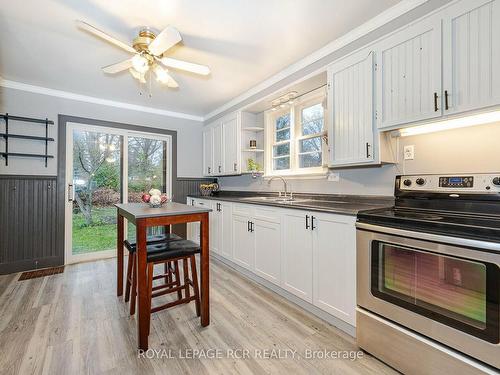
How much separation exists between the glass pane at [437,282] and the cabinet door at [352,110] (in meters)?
0.84

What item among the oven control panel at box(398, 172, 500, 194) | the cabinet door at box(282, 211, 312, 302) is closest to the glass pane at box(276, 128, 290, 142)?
the cabinet door at box(282, 211, 312, 302)

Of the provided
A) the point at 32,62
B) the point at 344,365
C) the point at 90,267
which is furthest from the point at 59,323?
the point at 32,62

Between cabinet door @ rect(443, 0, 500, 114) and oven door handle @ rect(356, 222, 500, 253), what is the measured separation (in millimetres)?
820

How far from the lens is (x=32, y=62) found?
2.60 m

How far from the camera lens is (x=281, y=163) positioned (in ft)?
11.4

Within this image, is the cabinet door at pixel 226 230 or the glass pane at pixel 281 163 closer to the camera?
the cabinet door at pixel 226 230

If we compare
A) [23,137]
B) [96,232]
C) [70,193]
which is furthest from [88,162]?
[96,232]

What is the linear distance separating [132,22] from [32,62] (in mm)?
1537

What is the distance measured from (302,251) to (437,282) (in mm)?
990

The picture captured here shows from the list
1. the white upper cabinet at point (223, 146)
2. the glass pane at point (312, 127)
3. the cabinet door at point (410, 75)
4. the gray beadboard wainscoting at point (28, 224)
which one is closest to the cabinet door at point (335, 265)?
the cabinet door at point (410, 75)

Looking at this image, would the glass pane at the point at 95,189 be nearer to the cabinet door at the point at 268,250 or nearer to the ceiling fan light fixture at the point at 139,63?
the ceiling fan light fixture at the point at 139,63

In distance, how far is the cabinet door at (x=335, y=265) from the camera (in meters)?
1.74

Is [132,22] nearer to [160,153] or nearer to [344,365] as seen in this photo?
[160,153]

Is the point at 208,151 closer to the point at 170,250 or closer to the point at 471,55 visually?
the point at 170,250
